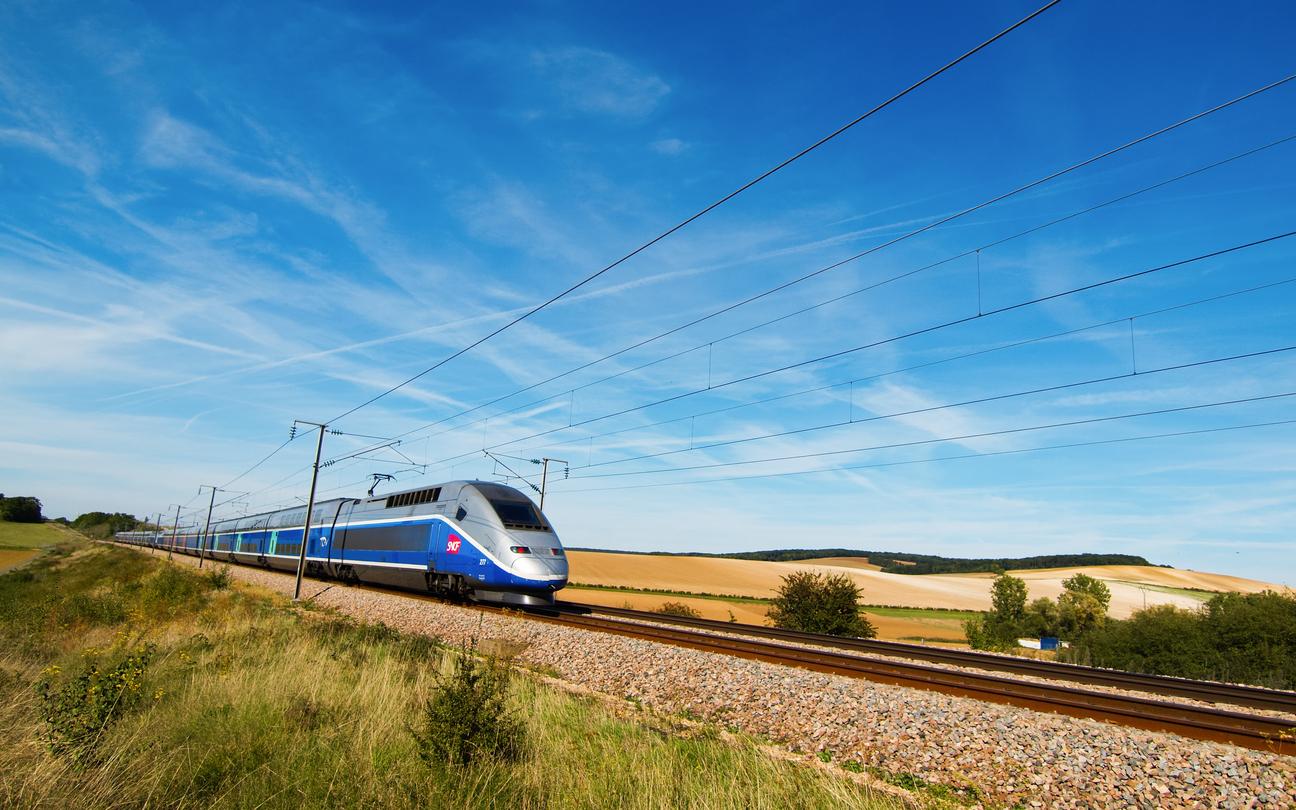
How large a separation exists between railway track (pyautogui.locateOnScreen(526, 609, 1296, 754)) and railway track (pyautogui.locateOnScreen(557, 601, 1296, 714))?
0.95 m

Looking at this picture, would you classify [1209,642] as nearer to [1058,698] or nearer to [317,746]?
[1058,698]

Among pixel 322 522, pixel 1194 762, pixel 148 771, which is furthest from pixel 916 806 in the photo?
pixel 322 522

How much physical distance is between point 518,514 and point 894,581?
7767 centimetres

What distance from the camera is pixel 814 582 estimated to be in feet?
97.7

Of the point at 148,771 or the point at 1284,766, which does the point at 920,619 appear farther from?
the point at 148,771

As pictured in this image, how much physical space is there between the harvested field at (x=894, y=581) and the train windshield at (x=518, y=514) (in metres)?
47.8

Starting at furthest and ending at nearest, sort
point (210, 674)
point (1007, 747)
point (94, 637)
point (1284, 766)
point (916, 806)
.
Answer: point (94, 637)
point (210, 674)
point (1007, 747)
point (1284, 766)
point (916, 806)

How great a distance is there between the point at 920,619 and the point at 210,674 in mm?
60662

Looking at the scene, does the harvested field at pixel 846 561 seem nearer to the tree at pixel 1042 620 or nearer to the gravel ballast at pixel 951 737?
the tree at pixel 1042 620

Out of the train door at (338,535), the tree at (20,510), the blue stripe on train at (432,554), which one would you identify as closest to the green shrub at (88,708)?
the blue stripe on train at (432,554)

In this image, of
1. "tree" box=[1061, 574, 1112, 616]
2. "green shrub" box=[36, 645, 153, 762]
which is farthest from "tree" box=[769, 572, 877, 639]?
"tree" box=[1061, 574, 1112, 616]

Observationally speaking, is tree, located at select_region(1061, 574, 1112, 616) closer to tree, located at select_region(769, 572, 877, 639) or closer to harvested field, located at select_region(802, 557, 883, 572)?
harvested field, located at select_region(802, 557, 883, 572)

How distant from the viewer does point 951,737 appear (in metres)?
8.08

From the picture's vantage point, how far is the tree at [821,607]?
91.6 ft
